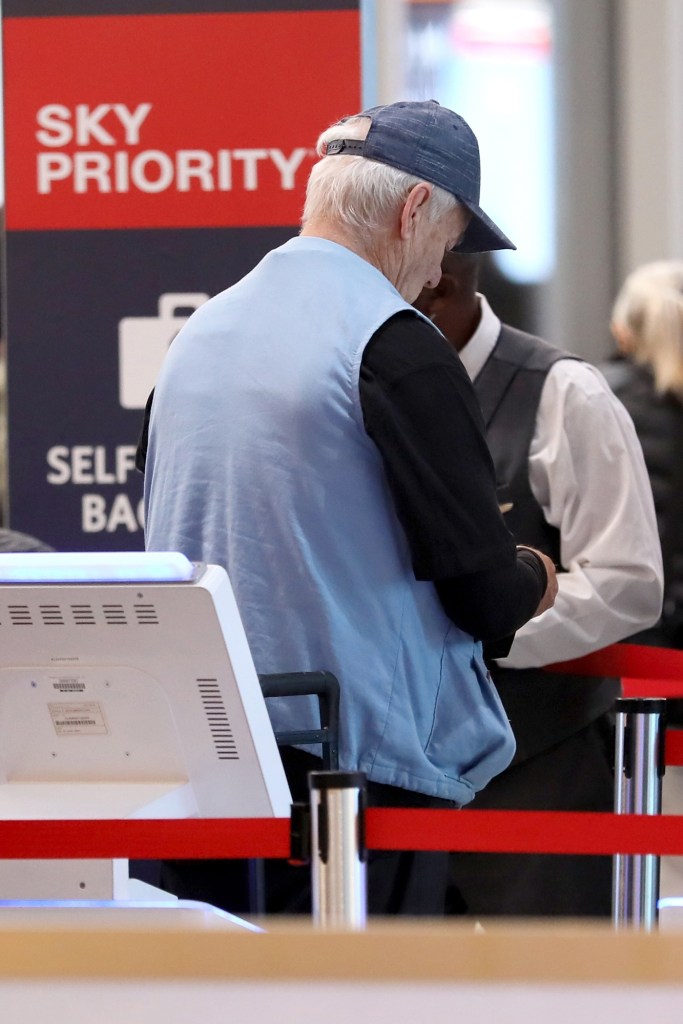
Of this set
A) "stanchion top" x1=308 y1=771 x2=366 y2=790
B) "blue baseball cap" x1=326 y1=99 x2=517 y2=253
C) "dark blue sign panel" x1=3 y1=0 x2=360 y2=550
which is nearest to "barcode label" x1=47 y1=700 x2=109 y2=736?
"stanchion top" x1=308 y1=771 x2=366 y2=790

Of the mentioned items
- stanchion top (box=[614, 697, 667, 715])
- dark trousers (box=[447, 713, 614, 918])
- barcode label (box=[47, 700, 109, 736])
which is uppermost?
barcode label (box=[47, 700, 109, 736])

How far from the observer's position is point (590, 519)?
8.48 ft

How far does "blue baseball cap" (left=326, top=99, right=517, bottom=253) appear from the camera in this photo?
1.89 metres

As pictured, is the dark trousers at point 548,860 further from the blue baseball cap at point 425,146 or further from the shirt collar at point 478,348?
the blue baseball cap at point 425,146

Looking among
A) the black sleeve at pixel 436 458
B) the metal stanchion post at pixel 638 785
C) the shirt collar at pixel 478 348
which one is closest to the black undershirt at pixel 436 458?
the black sleeve at pixel 436 458

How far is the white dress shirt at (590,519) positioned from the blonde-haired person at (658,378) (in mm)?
1418

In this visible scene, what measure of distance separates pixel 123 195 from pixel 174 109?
0.60 feet

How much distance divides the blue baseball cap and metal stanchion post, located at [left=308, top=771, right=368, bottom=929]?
0.79m

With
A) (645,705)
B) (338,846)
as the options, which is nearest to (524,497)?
(645,705)

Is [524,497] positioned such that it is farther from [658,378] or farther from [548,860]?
[658,378]

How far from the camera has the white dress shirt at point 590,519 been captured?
8.39ft

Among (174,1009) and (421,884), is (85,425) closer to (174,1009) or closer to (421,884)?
(421,884)

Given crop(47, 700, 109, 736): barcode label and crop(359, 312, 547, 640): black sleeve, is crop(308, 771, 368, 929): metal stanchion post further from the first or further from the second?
crop(359, 312, 547, 640): black sleeve

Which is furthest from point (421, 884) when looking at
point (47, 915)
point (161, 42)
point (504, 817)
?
point (161, 42)
